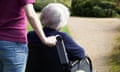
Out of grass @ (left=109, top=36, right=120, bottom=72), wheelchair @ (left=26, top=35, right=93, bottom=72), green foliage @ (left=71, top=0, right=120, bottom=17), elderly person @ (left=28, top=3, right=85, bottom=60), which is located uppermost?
elderly person @ (left=28, top=3, right=85, bottom=60)

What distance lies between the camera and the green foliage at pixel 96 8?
23.4 meters

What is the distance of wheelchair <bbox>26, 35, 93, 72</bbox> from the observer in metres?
3.89

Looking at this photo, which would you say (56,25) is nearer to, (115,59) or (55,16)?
(55,16)

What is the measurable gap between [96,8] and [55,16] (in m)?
20.1

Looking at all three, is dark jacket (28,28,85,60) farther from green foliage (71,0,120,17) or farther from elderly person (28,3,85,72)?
green foliage (71,0,120,17)

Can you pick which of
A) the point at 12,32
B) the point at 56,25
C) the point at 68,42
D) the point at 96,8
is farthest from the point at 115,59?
the point at 96,8

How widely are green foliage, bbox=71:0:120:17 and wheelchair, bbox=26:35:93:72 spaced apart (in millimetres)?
19229

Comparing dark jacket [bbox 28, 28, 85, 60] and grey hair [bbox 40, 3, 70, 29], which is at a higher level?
grey hair [bbox 40, 3, 70, 29]

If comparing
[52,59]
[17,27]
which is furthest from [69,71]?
[17,27]

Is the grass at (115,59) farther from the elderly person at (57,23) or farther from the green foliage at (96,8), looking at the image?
the green foliage at (96,8)

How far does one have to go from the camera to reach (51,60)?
399 cm

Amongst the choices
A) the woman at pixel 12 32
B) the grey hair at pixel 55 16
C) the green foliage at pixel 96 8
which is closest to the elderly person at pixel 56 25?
the grey hair at pixel 55 16

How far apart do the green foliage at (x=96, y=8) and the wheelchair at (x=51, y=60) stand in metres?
19.2

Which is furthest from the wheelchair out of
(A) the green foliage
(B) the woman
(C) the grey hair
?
(A) the green foliage
